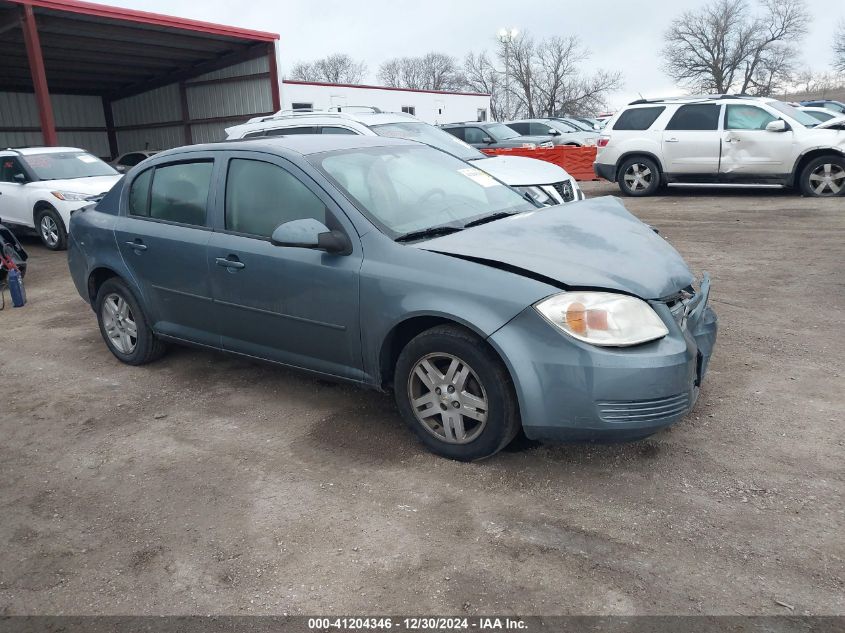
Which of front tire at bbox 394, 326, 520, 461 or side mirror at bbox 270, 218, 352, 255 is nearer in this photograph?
front tire at bbox 394, 326, 520, 461

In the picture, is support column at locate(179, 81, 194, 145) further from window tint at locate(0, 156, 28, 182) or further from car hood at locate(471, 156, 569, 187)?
car hood at locate(471, 156, 569, 187)

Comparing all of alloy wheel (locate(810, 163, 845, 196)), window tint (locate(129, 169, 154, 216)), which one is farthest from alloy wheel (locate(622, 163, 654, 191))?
window tint (locate(129, 169, 154, 216))

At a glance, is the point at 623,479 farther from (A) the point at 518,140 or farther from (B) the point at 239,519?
(A) the point at 518,140

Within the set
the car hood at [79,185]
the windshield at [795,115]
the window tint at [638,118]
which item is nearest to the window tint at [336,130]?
the car hood at [79,185]

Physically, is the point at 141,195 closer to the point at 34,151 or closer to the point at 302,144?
the point at 302,144

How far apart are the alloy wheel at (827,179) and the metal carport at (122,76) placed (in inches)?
521

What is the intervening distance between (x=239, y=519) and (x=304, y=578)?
0.60 m

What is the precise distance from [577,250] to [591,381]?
30.3 inches

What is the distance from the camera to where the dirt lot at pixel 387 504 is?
269cm

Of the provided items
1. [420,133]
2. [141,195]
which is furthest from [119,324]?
[420,133]

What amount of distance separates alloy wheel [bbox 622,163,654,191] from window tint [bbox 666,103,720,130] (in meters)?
0.91

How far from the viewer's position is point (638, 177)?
1376 centimetres

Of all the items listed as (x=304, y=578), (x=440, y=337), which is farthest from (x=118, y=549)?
(x=440, y=337)

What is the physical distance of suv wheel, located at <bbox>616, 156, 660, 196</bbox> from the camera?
13516 mm
